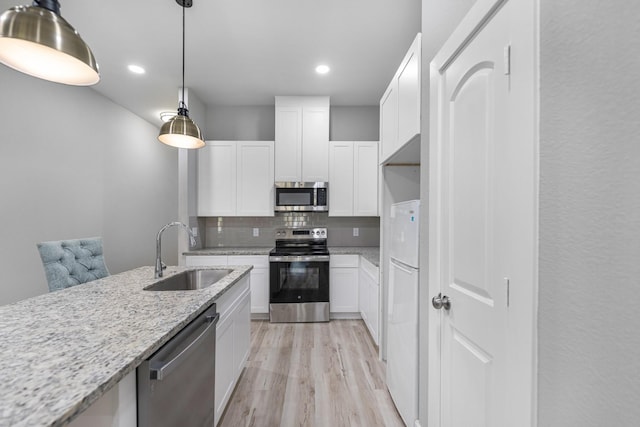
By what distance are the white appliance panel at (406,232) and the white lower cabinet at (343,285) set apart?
1576 mm

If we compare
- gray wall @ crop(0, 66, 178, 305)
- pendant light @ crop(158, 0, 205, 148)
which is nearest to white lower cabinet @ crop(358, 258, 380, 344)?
pendant light @ crop(158, 0, 205, 148)

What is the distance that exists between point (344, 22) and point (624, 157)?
2.33 meters

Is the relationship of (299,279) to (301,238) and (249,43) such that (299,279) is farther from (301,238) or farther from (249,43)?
(249,43)

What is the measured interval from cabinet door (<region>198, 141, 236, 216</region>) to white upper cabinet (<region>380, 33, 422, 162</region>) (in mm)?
2168

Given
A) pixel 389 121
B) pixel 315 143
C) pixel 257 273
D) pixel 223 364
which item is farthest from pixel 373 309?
pixel 315 143

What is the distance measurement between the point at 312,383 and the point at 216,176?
2687 mm

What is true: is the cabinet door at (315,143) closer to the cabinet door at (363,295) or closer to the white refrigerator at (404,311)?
the cabinet door at (363,295)

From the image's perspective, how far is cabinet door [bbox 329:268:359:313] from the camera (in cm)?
348

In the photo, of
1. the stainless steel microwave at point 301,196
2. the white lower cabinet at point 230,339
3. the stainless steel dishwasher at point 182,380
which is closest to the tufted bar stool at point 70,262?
the white lower cabinet at point 230,339

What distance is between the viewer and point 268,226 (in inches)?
157

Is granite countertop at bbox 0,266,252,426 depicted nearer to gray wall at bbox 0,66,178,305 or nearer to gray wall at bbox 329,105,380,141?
gray wall at bbox 0,66,178,305

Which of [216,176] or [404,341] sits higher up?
[216,176]

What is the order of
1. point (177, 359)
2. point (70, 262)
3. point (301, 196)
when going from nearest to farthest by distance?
point (177, 359), point (70, 262), point (301, 196)

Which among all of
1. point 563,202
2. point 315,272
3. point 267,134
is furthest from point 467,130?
point 267,134
